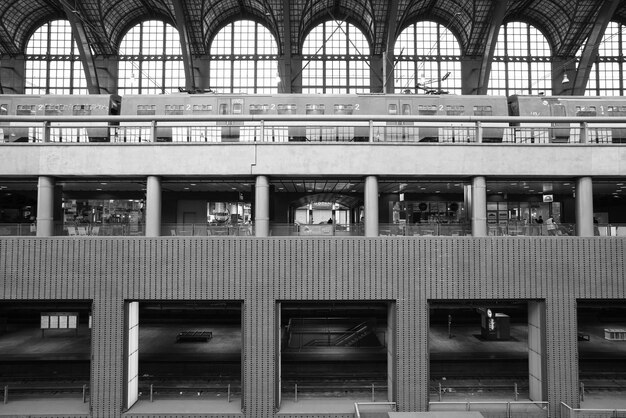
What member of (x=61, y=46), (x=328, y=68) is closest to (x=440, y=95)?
(x=328, y=68)

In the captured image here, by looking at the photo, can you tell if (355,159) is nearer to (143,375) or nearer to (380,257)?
(380,257)

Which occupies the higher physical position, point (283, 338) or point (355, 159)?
point (355, 159)

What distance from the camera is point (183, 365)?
1883 cm

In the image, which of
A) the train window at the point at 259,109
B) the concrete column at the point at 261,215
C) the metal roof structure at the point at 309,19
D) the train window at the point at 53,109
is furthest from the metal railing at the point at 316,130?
the metal roof structure at the point at 309,19

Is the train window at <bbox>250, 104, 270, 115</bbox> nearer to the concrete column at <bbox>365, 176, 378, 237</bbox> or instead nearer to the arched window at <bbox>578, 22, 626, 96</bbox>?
the concrete column at <bbox>365, 176, 378, 237</bbox>

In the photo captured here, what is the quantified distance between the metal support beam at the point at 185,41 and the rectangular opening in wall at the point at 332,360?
28.0 m

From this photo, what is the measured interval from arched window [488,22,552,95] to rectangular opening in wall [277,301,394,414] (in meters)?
33.4

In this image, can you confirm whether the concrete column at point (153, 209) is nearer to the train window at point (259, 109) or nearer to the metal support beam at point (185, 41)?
the train window at point (259, 109)

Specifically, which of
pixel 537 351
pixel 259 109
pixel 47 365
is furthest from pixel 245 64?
pixel 537 351

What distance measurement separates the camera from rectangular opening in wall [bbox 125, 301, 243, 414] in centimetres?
1541

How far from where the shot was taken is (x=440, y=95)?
23.6 metres

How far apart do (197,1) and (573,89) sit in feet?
133

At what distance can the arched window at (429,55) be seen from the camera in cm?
4512

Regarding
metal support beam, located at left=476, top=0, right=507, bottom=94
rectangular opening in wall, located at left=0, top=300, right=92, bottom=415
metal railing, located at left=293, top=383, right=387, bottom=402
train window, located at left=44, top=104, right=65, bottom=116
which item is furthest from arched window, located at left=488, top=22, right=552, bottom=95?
rectangular opening in wall, located at left=0, top=300, right=92, bottom=415
